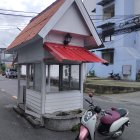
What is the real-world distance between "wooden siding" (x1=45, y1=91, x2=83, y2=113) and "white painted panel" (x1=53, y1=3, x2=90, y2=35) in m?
2.19

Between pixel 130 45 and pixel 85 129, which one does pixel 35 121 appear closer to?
pixel 85 129

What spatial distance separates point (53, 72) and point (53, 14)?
217 centimetres

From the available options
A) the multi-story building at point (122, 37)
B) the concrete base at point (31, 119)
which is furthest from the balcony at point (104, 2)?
the concrete base at point (31, 119)

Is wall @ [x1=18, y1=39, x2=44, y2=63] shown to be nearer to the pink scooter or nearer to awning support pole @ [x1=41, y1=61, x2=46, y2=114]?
awning support pole @ [x1=41, y1=61, x2=46, y2=114]

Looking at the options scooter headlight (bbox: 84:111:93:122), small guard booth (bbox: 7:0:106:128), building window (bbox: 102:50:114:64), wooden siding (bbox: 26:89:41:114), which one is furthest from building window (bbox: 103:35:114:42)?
scooter headlight (bbox: 84:111:93:122)

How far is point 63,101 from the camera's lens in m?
10.4

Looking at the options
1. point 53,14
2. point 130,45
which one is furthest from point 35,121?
point 130,45

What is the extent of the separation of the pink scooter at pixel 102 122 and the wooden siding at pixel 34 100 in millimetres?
2663

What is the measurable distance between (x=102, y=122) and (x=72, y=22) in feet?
12.5

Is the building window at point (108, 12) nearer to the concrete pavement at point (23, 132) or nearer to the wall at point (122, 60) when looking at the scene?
the wall at point (122, 60)

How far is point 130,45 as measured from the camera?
128 feet

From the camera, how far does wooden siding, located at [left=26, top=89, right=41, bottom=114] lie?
33.9 feet

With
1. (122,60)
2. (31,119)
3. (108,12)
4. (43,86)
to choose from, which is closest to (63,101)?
(43,86)

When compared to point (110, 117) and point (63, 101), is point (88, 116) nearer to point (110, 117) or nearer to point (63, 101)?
point (110, 117)
